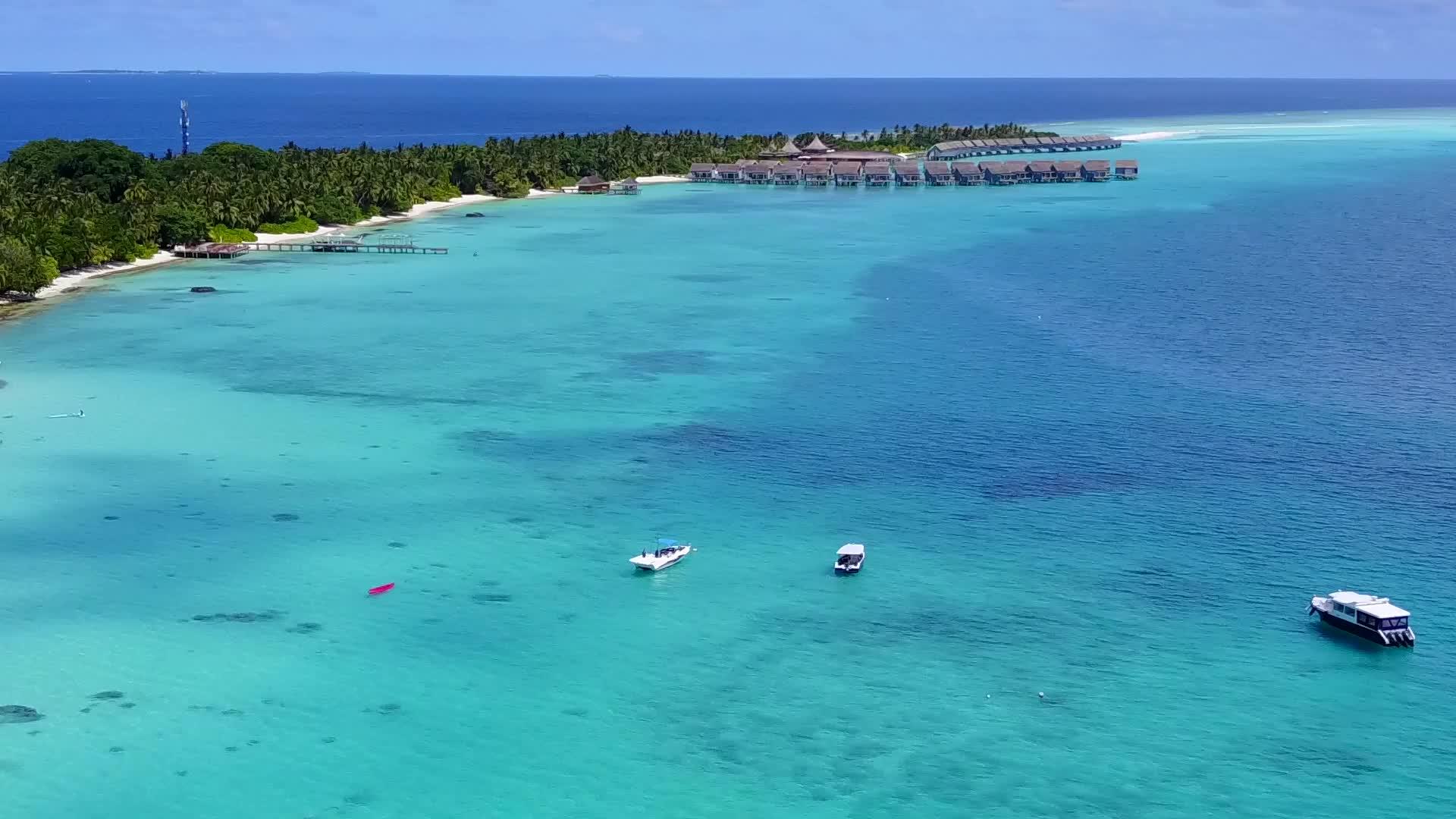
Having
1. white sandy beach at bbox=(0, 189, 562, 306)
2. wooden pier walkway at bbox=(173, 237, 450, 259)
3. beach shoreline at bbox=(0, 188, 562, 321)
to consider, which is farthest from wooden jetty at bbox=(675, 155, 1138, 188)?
wooden pier walkway at bbox=(173, 237, 450, 259)

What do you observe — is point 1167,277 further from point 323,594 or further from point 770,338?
point 323,594

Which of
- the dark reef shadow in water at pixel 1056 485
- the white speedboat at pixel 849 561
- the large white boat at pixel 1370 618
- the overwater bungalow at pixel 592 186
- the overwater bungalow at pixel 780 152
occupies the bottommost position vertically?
the large white boat at pixel 1370 618

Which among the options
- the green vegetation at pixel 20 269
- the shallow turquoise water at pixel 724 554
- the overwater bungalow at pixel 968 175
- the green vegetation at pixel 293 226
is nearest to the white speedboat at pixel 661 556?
the shallow turquoise water at pixel 724 554

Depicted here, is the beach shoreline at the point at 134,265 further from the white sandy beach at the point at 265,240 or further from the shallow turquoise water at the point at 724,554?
the shallow turquoise water at the point at 724,554

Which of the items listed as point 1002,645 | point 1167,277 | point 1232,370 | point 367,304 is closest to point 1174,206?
point 1167,277

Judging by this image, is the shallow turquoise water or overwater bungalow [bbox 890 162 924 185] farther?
overwater bungalow [bbox 890 162 924 185]

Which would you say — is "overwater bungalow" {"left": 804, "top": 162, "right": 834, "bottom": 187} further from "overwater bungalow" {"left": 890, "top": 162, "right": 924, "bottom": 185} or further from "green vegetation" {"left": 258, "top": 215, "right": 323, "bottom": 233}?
"green vegetation" {"left": 258, "top": 215, "right": 323, "bottom": 233}
